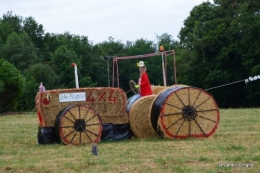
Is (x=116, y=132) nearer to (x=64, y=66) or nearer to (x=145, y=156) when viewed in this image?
(x=145, y=156)

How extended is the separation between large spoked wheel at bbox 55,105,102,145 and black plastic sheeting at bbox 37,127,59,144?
1.53ft

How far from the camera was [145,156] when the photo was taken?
1042 cm

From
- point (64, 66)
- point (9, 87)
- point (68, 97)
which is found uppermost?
point (64, 66)

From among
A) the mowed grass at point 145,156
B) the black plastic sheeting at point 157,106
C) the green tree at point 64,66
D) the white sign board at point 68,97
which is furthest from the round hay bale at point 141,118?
the green tree at point 64,66

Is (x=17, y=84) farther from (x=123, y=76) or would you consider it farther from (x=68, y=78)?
(x=123, y=76)

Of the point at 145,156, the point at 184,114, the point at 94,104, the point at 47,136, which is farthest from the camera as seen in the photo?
the point at 94,104

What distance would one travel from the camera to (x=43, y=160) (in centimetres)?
1061

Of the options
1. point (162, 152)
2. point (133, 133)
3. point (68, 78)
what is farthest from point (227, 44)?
point (162, 152)

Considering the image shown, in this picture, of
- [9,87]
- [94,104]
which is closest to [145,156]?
[94,104]

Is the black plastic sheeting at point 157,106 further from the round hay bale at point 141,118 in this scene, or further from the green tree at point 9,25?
the green tree at point 9,25

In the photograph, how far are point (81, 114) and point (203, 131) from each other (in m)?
2.91

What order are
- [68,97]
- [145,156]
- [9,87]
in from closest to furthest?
[145,156]
[68,97]
[9,87]

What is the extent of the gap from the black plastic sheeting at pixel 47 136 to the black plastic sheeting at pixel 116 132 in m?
1.19

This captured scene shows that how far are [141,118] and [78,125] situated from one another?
1.76m
